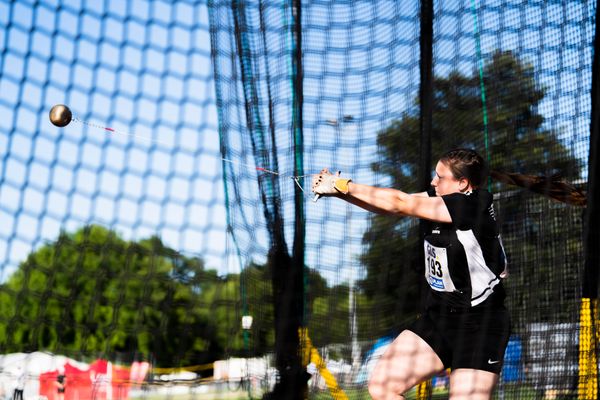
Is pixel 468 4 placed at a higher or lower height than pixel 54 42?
higher

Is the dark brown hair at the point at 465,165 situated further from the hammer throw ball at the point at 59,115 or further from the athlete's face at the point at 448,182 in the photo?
the hammer throw ball at the point at 59,115

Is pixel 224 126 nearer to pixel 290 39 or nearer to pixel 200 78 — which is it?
pixel 200 78

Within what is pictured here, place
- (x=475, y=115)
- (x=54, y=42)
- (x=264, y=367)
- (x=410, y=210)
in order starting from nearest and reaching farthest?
1. (x=410, y=210)
2. (x=54, y=42)
3. (x=264, y=367)
4. (x=475, y=115)

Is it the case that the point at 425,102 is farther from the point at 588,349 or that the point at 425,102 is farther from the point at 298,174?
the point at 588,349

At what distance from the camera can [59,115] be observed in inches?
112

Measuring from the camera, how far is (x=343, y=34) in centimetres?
368

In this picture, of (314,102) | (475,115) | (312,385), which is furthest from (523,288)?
(314,102)

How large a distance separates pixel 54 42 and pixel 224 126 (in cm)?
90

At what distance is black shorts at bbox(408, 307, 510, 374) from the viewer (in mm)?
2381

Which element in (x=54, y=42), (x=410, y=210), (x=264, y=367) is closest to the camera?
(x=410, y=210)

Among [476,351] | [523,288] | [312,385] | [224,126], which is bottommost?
[312,385]

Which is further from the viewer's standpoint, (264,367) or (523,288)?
(523,288)

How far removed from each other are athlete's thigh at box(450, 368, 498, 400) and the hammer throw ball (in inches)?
70.4

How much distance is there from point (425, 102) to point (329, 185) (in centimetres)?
158
